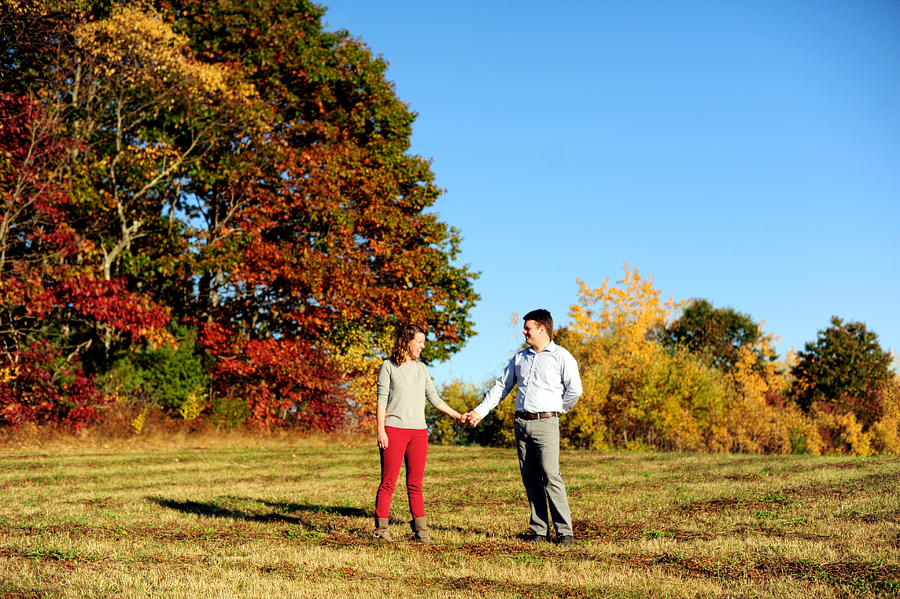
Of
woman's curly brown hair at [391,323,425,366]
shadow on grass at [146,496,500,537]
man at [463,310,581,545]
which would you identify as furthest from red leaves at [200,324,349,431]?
man at [463,310,581,545]

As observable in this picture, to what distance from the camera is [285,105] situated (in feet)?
91.9

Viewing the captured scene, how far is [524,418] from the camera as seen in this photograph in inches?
324

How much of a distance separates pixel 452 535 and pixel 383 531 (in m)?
0.83

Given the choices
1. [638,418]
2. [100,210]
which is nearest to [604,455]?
[638,418]

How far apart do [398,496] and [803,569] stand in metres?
7.08

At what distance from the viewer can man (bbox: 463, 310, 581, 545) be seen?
315 inches

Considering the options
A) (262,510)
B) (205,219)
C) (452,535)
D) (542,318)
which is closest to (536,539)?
(452,535)

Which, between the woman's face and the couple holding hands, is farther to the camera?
the woman's face

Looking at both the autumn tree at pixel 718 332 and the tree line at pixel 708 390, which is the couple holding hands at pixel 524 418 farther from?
the autumn tree at pixel 718 332

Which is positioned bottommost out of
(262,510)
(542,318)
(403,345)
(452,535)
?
(262,510)

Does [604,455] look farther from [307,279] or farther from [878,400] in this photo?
[878,400]

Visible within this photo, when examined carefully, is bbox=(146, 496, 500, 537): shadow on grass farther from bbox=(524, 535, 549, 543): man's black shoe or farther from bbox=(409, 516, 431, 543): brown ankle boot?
bbox=(409, 516, 431, 543): brown ankle boot

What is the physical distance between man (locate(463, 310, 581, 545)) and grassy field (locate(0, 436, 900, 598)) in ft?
1.64

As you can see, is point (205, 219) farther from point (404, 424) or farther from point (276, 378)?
point (404, 424)
